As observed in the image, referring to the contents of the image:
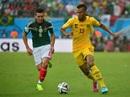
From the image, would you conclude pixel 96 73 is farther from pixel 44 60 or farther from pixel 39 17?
pixel 39 17

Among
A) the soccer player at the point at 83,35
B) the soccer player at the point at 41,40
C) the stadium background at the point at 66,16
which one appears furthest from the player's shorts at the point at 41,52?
the stadium background at the point at 66,16

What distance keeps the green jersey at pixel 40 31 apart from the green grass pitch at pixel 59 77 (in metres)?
1.32

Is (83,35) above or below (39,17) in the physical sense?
below

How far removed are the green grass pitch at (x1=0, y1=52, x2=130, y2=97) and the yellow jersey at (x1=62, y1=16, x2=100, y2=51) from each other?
4.16ft

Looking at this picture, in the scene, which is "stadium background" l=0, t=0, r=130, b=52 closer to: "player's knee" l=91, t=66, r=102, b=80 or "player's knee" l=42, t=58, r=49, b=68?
"player's knee" l=42, t=58, r=49, b=68

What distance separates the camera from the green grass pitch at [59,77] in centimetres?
1601

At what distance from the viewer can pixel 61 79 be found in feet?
67.2

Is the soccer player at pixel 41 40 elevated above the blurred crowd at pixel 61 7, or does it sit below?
above

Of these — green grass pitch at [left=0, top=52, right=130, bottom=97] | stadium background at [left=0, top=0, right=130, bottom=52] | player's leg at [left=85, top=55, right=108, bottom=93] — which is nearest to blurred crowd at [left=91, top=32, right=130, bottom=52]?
stadium background at [left=0, top=0, right=130, bottom=52]

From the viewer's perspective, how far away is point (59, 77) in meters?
21.2

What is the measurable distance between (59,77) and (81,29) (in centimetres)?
519

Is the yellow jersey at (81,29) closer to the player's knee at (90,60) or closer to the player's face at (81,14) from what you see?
the player's face at (81,14)

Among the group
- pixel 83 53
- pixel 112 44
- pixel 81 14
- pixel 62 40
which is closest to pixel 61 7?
pixel 62 40

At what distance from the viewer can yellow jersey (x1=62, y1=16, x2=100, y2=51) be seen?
1628 centimetres
